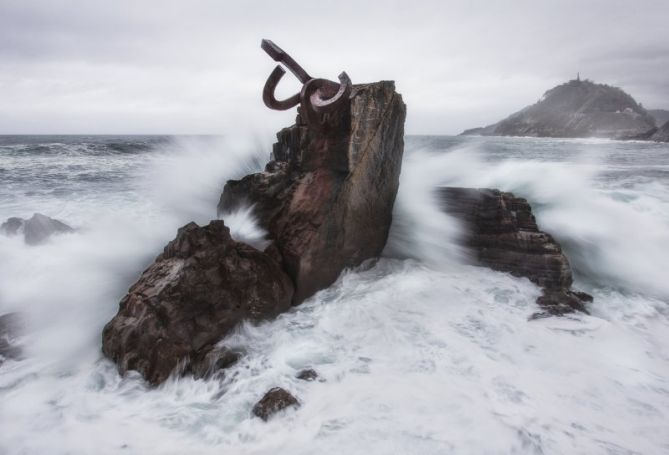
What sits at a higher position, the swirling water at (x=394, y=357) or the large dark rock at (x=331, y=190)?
the large dark rock at (x=331, y=190)

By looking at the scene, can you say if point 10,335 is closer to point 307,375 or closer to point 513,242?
point 307,375

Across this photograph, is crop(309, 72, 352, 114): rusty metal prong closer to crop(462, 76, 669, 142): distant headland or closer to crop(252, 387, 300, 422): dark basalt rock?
crop(252, 387, 300, 422): dark basalt rock

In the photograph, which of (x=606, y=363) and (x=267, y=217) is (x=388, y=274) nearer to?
(x=267, y=217)

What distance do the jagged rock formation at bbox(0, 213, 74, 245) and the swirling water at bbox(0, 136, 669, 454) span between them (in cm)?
25

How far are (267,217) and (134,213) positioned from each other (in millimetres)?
4407

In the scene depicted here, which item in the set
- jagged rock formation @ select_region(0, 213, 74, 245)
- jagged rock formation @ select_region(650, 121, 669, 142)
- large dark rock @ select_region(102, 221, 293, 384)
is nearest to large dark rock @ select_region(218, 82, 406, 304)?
large dark rock @ select_region(102, 221, 293, 384)

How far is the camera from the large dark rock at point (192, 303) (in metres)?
3.13

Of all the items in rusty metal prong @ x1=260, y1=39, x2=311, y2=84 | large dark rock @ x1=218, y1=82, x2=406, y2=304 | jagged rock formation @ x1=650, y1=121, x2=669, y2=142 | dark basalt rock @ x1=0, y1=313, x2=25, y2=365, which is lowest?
dark basalt rock @ x1=0, y1=313, x2=25, y2=365

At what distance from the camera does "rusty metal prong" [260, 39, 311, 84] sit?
442 cm

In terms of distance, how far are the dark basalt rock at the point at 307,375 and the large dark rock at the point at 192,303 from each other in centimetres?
63

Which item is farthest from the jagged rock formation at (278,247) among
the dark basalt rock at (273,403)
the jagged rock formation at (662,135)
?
the jagged rock formation at (662,135)

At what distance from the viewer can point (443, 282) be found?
485cm

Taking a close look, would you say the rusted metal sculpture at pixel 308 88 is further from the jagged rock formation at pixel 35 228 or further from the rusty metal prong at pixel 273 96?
the jagged rock formation at pixel 35 228

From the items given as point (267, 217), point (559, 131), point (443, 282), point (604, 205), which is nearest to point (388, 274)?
point (443, 282)
